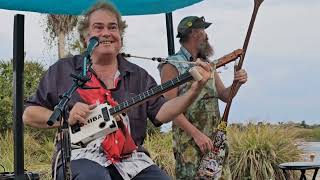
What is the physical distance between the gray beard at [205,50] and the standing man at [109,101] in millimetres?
938

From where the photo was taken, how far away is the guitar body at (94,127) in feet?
10.4

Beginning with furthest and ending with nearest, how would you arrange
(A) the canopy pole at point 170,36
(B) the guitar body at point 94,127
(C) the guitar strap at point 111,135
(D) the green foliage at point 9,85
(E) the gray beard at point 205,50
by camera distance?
(D) the green foliage at point 9,85 → (A) the canopy pole at point 170,36 → (E) the gray beard at point 205,50 → (C) the guitar strap at point 111,135 → (B) the guitar body at point 94,127

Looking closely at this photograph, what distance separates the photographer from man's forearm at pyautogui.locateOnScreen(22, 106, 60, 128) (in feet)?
11.1

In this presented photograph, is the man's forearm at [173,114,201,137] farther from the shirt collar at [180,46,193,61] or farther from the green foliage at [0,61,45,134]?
the green foliage at [0,61,45,134]

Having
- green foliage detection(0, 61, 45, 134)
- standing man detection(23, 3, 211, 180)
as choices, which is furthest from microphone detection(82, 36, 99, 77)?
green foliage detection(0, 61, 45, 134)

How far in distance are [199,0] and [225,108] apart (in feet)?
4.11

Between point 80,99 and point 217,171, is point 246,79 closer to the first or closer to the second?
point 217,171

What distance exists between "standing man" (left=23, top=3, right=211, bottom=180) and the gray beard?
94 cm

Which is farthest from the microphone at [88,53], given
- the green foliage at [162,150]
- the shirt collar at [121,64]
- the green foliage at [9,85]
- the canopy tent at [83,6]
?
the green foliage at [9,85]

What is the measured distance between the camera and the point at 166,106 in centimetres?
356

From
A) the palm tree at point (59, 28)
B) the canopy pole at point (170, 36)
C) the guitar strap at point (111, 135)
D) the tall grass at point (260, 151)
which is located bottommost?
the tall grass at point (260, 151)

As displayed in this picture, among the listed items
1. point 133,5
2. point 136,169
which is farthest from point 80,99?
point 133,5

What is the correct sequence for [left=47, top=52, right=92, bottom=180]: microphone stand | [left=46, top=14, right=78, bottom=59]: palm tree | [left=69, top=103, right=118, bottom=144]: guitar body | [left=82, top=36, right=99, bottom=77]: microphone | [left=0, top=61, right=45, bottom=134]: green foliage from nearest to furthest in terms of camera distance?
1. [left=47, top=52, right=92, bottom=180]: microphone stand
2. [left=82, top=36, right=99, bottom=77]: microphone
3. [left=69, top=103, right=118, bottom=144]: guitar body
4. [left=0, top=61, right=45, bottom=134]: green foliage
5. [left=46, top=14, right=78, bottom=59]: palm tree

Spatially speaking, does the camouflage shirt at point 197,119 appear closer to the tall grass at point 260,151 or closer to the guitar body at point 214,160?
the guitar body at point 214,160
